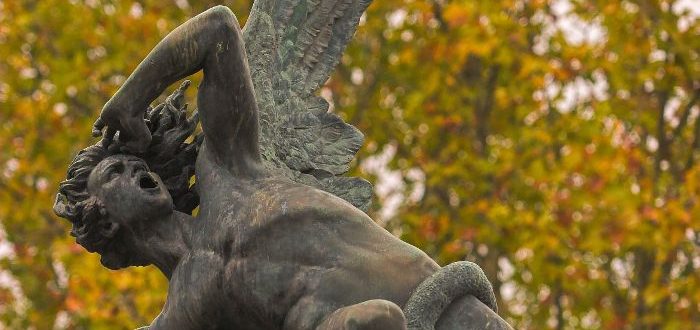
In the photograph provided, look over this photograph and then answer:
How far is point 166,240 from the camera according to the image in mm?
5770

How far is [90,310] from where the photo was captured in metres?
15.1

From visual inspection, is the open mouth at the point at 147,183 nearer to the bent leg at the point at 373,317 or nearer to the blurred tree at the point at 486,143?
the bent leg at the point at 373,317

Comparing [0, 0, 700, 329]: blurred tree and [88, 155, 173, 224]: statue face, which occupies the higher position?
[88, 155, 173, 224]: statue face

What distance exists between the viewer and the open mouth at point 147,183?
18.9 feet

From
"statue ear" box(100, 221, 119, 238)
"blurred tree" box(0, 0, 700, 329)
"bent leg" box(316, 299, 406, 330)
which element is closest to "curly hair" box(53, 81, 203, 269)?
"statue ear" box(100, 221, 119, 238)

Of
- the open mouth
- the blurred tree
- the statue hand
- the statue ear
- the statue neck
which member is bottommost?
the blurred tree

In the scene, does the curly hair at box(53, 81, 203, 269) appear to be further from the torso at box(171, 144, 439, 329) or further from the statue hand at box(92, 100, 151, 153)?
the torso at box(171, 144, 439, 329)

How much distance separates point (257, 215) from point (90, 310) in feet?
32.0

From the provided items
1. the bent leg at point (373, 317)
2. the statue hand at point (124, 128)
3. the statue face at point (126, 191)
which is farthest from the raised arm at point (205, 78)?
the bent leg at point (373, 317)

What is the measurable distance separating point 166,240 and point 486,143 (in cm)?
1069

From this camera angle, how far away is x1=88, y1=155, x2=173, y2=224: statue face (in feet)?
18.7

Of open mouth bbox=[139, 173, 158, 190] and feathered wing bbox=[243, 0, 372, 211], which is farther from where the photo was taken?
feathered wing bbox=[243, 0, 372, 211]

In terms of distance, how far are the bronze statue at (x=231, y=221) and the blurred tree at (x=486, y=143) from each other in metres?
8.66

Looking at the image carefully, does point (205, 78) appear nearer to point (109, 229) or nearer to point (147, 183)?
point (147, 183)
